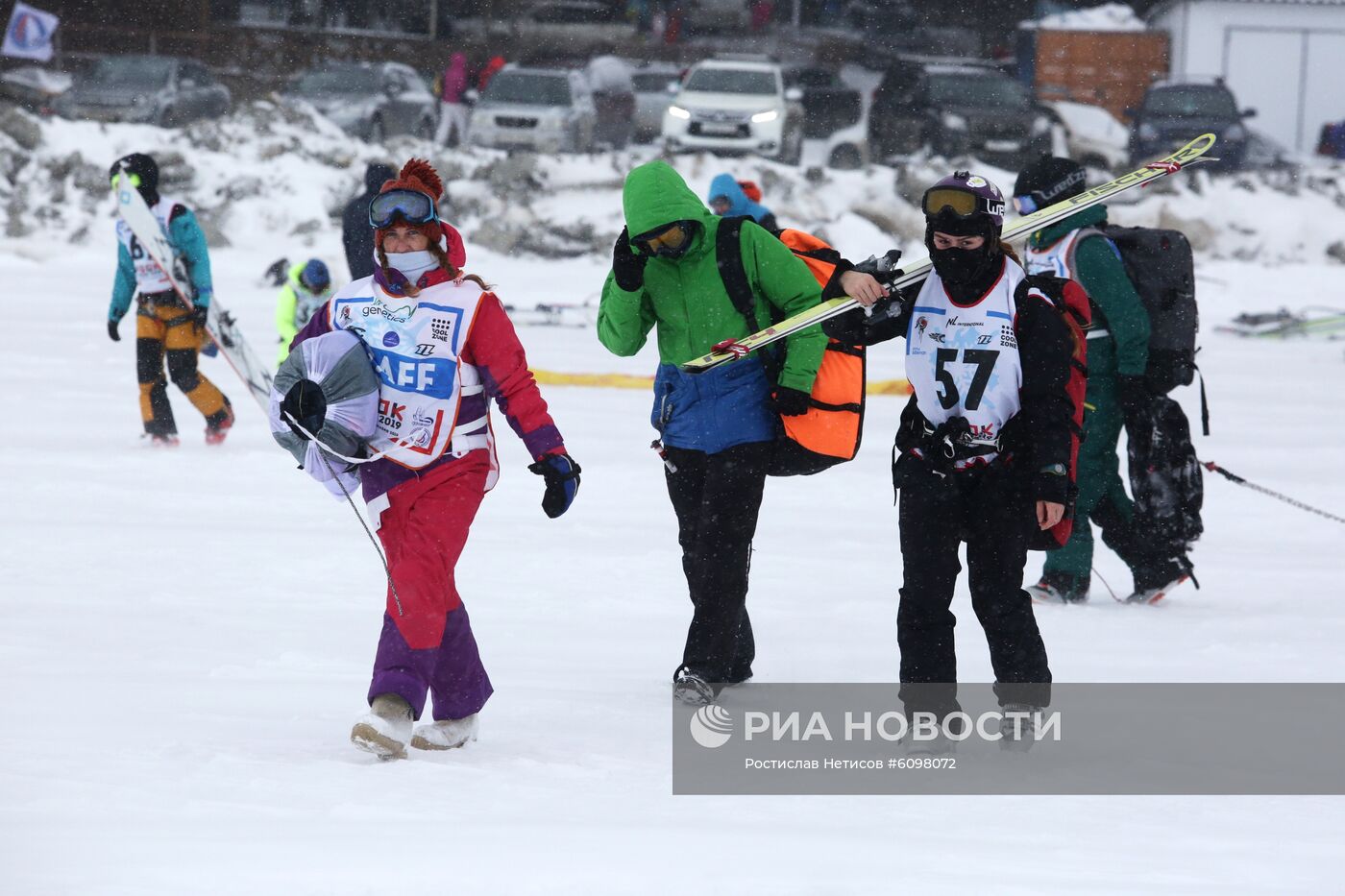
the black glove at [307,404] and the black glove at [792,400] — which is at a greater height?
the black glove at [307,404]

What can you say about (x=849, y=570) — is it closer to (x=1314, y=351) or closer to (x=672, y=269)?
(x=672, y=269)

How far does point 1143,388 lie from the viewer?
22.6 ft

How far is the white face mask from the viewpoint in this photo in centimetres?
457

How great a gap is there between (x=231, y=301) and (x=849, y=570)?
11.1 metres

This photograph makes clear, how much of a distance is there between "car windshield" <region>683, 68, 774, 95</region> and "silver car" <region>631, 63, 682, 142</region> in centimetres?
292

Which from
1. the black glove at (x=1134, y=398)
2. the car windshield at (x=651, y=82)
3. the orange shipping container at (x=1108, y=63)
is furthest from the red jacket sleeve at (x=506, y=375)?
the orange shipping container at (x=1108, y=63)

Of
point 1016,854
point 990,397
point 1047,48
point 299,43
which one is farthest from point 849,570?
point 299,43

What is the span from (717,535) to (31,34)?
2891 cm

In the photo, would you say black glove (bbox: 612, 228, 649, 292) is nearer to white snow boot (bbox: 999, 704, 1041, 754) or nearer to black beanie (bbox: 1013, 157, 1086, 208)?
white snow boot (bbox: 999, 704, 1041, 754)

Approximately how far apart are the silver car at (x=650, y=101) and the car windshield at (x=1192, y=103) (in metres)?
7.91

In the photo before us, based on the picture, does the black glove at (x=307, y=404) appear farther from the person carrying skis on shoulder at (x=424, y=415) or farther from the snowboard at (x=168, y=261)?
the snowboard at (x=168, y=261)

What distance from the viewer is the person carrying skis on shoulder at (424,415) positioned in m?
4.54

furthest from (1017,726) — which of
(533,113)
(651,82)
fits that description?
(651,82)

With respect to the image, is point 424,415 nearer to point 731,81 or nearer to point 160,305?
point 160,305
